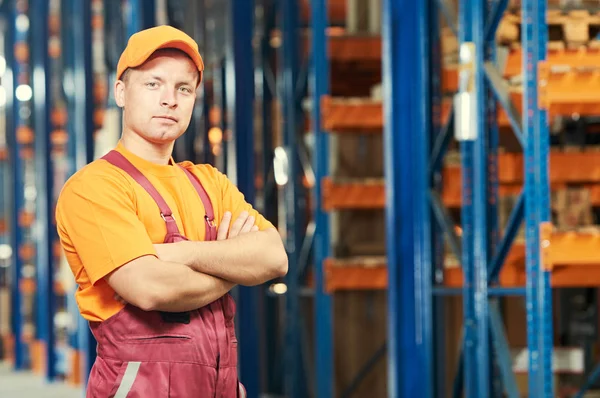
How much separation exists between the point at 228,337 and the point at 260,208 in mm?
7588

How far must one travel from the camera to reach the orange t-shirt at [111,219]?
2.98 meters

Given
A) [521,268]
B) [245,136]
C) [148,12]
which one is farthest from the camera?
[245,136]

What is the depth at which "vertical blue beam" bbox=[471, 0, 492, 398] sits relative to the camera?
6188mm

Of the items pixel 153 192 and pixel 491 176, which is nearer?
pixel 153 192

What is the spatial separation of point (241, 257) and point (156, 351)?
34 cm

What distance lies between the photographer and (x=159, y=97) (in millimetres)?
3020

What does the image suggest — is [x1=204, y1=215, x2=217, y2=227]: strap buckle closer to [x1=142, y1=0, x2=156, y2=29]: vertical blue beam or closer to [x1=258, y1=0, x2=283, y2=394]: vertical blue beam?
[x1=142, y1=0, x2=156, y2=29]: vertical blue beam

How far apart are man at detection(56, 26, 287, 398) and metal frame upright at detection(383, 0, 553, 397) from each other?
2684 millimetres

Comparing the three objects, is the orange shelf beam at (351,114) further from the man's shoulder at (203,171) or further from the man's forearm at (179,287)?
the man's forearm at (179,287)

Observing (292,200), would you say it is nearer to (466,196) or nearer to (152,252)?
(466,196)

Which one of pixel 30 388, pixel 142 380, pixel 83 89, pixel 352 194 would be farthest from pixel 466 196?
pixel 30 388

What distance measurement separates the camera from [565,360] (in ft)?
26.8

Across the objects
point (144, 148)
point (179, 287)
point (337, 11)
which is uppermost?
point (337, 11)

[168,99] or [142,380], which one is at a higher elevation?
[168,99]
